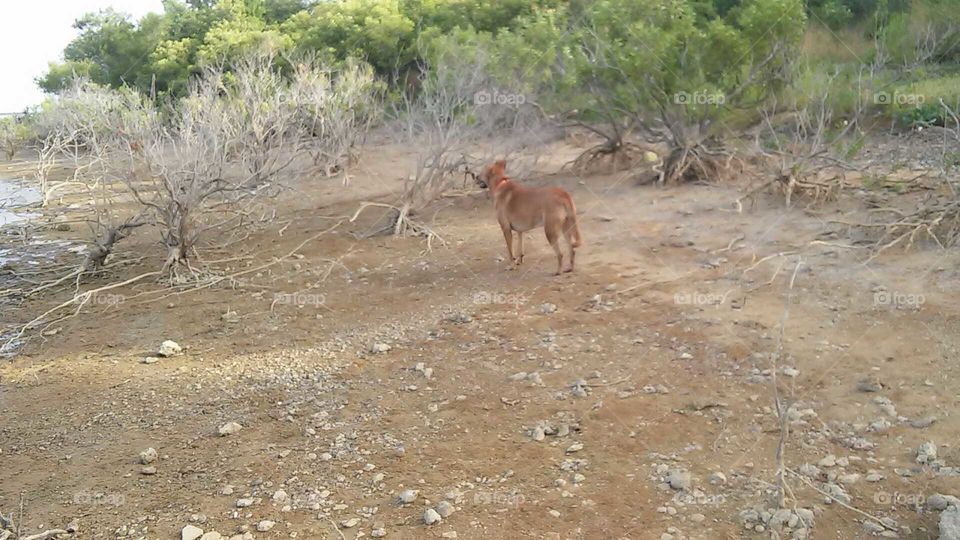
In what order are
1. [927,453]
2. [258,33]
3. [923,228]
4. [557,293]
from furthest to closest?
[258,33] < [557,293] < [923,228] < [927,453]

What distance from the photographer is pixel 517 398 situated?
5.09 m

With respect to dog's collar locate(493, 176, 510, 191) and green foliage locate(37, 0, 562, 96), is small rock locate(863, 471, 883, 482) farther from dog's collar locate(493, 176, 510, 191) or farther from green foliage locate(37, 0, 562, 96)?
green foliage locate(37, 0, 562, 96)

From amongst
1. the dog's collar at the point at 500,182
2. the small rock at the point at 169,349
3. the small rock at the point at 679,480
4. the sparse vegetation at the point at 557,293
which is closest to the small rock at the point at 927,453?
the sparse vegetation at the point at 557,293

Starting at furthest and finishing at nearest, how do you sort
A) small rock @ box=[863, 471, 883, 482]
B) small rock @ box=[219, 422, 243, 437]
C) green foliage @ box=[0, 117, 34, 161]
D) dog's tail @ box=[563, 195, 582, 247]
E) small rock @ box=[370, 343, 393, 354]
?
green foliage @ box=[0, 117, 34, 161] → dog's tail @ box=[563, 195, 582, 247] → small rock @ box=[370, 343, 393, 354] → small rock @ box=[219, 422, 243, 437] → small rock @ box=[863, 471, 883, 482]

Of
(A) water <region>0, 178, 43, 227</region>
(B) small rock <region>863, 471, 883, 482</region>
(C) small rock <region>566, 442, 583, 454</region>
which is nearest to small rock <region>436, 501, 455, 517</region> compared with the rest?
(C) small rock <region>566, 442, 583, 454</region>

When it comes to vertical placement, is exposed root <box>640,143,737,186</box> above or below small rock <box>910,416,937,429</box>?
below

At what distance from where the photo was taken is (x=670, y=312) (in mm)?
6234

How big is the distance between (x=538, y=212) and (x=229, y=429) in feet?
11.7

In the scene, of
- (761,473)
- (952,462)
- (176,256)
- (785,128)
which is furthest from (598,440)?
(785,128)

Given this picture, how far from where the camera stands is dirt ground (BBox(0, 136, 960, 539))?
3.85 metres

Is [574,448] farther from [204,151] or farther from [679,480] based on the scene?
[204,151]

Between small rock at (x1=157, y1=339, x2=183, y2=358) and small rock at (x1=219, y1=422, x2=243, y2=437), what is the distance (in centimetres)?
185

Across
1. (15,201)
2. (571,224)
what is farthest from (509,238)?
(15,201)

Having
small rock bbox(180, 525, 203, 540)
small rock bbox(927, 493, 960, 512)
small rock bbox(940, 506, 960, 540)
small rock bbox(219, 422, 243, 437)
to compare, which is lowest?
small rock bbox(219, 422, 243, 437)
